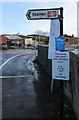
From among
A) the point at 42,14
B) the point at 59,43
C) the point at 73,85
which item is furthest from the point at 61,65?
the point at 42,14

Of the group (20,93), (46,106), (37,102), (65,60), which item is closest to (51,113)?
(46,106)

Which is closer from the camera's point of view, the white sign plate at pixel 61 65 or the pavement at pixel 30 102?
the white sign plate at pixel 61 65

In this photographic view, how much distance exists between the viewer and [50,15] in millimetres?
4773

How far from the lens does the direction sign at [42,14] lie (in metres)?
4.74

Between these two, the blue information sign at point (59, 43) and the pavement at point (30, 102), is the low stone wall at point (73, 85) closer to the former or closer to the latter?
the pavement at point (30, 102)

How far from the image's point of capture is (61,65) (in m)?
4.64

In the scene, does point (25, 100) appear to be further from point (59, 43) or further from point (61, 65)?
point (59, 43)

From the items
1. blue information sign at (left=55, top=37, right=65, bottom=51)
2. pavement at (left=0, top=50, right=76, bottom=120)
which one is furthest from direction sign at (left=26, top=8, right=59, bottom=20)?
Answer: pavement at (left=0, top=50, right=76, bottom=120)

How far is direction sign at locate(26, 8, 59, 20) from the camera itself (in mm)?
4738

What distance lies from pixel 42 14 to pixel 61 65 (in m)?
1.29

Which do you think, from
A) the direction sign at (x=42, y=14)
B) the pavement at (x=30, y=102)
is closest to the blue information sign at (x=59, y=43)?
the direction sign at (x=42, y=14)

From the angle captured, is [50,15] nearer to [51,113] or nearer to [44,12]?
[44,12]

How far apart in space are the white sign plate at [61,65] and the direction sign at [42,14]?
891mm

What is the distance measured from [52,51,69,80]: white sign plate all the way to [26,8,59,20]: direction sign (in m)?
0.89
